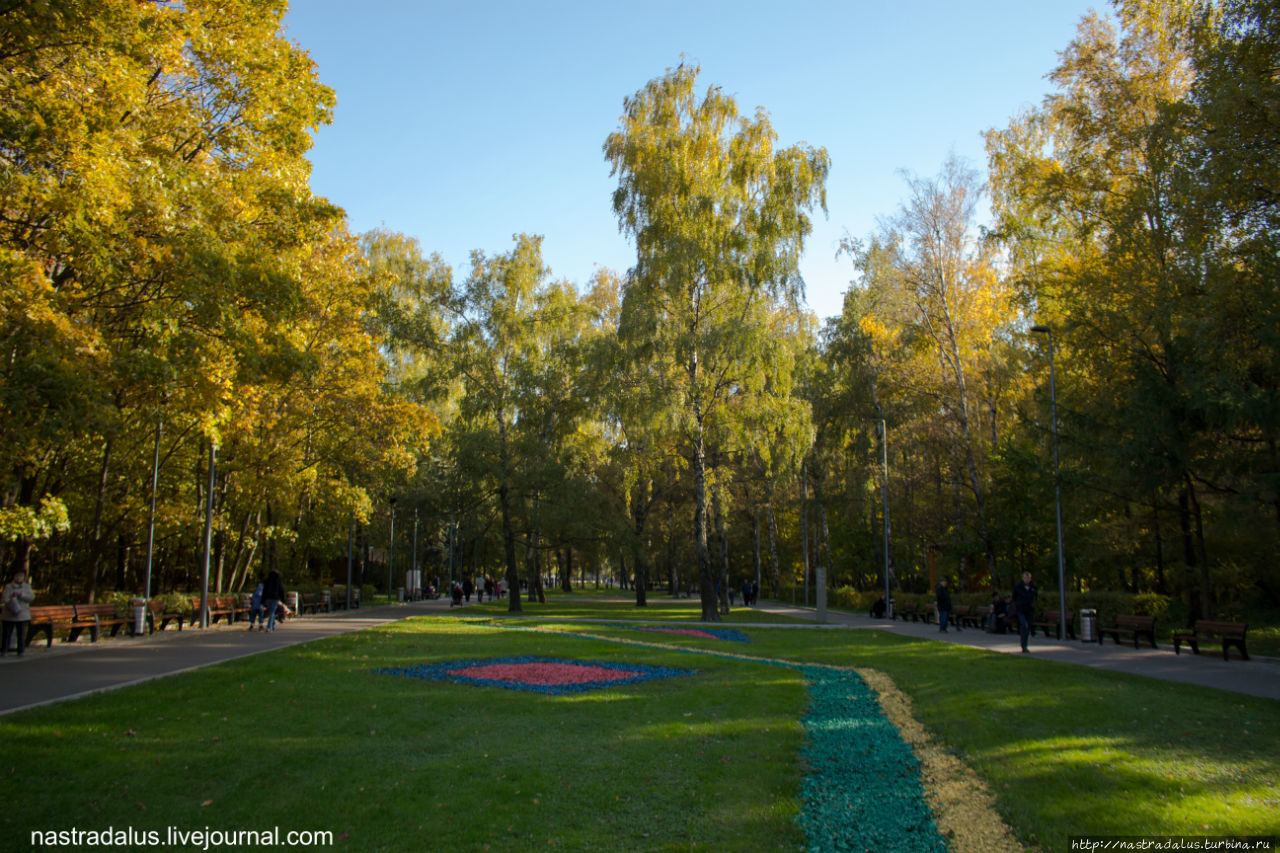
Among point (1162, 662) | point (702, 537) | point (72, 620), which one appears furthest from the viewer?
point (702, 537)

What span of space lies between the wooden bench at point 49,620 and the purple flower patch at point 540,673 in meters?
8.82

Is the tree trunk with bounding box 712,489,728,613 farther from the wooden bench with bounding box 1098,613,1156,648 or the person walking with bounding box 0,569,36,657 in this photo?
the person walking with bounding box 0,569,36,657

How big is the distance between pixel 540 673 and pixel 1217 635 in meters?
15.1

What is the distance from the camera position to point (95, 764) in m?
7.10

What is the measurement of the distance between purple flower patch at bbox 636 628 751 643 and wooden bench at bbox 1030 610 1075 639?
29.7 feet

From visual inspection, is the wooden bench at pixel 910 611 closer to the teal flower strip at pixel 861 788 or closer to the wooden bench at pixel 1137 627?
the wooden bench at pixel 1137 627

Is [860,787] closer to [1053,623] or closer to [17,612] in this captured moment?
[17,612]

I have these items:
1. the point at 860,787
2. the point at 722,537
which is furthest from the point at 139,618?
the point at 722,537

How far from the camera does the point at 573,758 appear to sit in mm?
7840

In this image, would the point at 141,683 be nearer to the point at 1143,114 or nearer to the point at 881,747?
the point at 881,747

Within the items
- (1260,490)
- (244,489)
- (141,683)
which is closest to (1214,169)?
(1260,490)

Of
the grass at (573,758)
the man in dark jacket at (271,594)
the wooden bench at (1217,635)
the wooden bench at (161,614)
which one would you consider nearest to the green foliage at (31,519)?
the grass at (573,758)

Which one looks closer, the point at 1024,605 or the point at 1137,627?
the point at 1024,605

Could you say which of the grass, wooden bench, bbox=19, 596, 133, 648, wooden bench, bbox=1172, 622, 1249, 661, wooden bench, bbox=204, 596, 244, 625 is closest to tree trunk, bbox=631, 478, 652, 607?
wooden bench, bbox=204, 596, 244, 625
